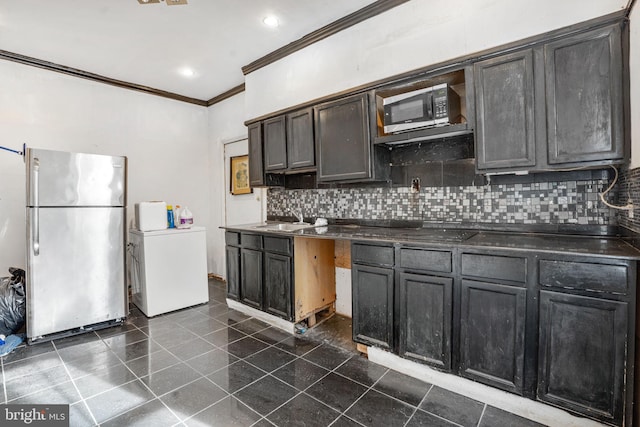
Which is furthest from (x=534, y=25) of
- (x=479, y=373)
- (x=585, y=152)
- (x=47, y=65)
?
(x=47, y=65)

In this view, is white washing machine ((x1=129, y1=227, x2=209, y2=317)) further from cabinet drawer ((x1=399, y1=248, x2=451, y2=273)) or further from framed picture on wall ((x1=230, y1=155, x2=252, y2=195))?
cabinet drawer ((x1=399, y1=248, x2=451, y2=273))

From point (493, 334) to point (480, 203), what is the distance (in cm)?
101

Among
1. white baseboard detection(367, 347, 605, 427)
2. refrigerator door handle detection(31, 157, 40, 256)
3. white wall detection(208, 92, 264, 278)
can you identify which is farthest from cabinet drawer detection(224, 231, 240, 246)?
white baseboard detection(367, 347, 605, 427)

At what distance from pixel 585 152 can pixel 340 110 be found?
175cm

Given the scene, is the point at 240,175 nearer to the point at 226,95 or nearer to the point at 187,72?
the point at 226,95

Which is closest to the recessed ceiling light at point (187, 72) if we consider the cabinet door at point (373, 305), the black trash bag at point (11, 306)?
the black trash bag at point (11, 306)

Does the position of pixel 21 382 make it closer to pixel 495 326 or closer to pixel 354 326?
pixel 354 326

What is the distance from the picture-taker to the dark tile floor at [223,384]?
1711 millimetres

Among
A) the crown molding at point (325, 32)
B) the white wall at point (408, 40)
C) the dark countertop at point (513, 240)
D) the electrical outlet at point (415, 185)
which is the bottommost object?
the dark countertop at point (513, 240)

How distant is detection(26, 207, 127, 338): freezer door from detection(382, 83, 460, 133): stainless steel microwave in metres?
2.79

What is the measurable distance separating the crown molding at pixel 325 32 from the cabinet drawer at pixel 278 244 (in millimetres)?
1967

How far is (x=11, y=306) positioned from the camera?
2.69 metres

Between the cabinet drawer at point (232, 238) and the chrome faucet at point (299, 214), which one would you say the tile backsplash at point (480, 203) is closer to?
the chrome faucet at point (299, 214)

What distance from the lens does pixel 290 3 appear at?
250 centimetres
